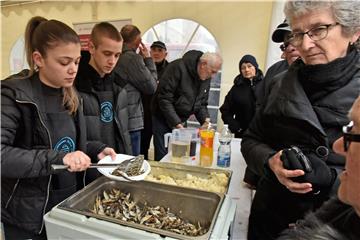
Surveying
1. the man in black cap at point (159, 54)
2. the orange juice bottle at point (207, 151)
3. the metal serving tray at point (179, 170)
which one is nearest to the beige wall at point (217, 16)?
the man in black cap at point (159, 54)

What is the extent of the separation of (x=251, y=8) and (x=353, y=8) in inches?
108

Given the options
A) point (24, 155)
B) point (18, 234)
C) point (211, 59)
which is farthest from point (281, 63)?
point (18, 234)

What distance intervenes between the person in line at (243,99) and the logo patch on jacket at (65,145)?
57.8 inches

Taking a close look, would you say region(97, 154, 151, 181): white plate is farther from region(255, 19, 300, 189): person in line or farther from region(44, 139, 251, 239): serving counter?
region(255, 19, 300, 189): person in line

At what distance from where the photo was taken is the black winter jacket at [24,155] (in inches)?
33.2

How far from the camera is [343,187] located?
1.68ft

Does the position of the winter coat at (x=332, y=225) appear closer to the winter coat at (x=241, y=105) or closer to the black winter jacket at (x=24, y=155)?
the black winter jacket at (x=24, y=155)

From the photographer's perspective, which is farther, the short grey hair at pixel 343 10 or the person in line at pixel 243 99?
the person in line at pixel 243 99

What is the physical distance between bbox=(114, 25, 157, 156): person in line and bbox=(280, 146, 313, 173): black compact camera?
1.22 m

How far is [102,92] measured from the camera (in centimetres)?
134

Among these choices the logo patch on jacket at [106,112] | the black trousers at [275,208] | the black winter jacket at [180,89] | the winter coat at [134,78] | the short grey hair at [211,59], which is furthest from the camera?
the black winter jacket at [180,89]

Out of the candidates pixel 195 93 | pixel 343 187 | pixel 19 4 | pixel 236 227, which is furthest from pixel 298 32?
pixel 19 4

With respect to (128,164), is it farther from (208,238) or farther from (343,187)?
(343,187)

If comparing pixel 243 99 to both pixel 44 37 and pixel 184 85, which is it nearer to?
pixel 184 85
